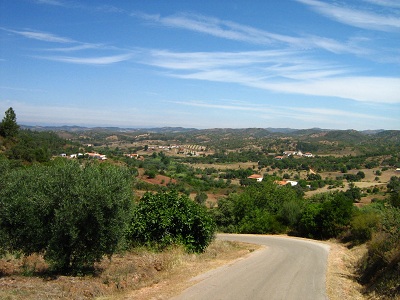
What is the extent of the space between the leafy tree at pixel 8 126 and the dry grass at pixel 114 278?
216 ft

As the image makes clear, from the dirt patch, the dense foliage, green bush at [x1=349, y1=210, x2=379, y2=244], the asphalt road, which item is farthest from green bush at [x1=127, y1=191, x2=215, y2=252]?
the dense foliage

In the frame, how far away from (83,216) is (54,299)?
7.60 ft

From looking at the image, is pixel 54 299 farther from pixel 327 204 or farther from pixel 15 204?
pixel 327 204

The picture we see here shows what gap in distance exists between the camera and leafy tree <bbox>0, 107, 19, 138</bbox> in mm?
69188

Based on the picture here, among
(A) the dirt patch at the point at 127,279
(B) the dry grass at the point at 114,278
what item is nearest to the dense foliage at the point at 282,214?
(A) the dirt patch at the point at 127,279

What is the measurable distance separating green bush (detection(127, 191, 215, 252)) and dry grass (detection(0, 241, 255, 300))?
4.54 feet

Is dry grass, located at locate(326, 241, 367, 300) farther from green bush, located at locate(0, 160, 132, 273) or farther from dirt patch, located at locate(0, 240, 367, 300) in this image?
green bush, located at locate(0, 160, 132, 273)

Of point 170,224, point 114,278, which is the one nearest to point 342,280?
point 170,224

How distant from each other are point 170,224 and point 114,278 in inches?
226

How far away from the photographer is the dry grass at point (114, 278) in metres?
8.45

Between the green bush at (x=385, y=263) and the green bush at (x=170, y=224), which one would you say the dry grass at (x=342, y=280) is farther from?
the green bush at (x=170, y=224)

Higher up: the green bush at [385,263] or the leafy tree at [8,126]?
the leafy tree at [8,126]

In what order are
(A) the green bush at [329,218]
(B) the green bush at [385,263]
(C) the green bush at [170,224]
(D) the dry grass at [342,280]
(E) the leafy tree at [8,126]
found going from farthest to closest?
(E) the leafy tree at [8,126], (A) the green bush at [329,218], (C) the green bush at [170,224], (D) the dry grass at [342,280], (B) the green bush at [385,263]

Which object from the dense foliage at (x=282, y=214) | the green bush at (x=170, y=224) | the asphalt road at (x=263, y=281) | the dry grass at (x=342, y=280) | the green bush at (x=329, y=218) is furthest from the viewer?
the dense foliage at (x=282, y=214)
